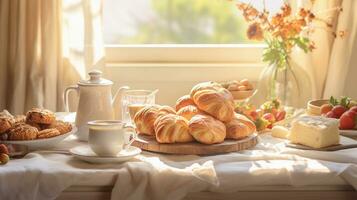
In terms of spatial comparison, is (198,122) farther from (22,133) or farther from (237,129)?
(22,133)

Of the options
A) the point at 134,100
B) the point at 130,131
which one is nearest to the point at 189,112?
the point at 130,131

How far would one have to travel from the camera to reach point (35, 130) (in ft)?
5.26

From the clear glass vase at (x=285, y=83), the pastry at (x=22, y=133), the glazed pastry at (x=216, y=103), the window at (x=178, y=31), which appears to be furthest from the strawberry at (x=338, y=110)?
the window at (x=178, y=31)

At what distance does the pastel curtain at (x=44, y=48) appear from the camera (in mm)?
2689

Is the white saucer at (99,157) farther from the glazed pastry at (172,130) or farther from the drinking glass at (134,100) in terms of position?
the drinking glass at (134,100)

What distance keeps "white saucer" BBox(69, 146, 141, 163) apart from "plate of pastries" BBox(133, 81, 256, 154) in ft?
0.30

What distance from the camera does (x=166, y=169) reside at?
1.43m

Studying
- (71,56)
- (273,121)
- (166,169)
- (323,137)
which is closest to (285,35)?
(273,121)

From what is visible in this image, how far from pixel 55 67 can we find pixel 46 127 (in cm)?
108

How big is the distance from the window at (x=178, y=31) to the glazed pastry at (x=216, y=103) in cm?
129

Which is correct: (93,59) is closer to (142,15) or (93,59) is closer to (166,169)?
(142,15)

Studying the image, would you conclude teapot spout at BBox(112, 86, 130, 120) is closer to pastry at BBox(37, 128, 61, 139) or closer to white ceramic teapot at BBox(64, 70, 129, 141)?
white ceramic teapot at BBox(64, 70, 129, 141)

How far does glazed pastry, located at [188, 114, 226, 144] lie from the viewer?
5.19ft

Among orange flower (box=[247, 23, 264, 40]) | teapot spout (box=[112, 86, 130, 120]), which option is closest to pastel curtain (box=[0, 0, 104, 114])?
orange flower (box=[247, 23, 264, 40])
